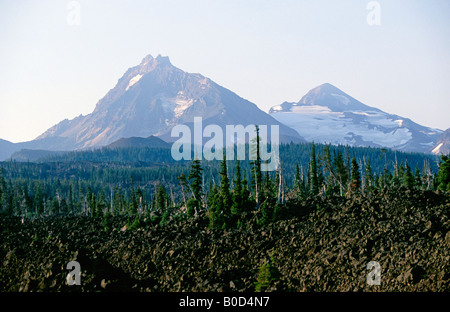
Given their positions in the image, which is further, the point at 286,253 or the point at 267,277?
the point at 286,253

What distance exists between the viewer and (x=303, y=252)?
42000 mm

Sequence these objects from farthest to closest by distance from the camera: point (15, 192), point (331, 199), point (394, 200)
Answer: point (15, 192) < point (331, 199) < point (394, 200)

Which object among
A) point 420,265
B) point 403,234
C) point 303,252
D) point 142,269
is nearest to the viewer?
point 420,265

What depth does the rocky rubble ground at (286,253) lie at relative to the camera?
31766mm

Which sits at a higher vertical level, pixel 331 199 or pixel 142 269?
pixel 331 199

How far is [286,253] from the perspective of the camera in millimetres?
43156

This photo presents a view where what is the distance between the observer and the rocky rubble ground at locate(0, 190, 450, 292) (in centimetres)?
3177

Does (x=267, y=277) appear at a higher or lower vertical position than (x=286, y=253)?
higher

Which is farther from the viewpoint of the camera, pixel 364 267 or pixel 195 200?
pixel 195 200
